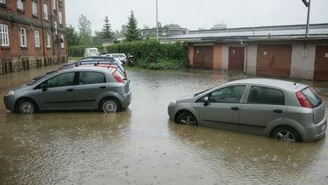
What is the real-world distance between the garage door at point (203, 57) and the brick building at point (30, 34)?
16.6 meters

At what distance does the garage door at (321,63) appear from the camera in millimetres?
21344

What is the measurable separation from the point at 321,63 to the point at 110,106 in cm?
1750

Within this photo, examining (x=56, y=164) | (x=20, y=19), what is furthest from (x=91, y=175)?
(x=20, y=19)

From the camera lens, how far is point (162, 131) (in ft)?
27.0

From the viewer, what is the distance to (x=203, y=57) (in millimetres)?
32312

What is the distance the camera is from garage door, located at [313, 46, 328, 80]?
21.3 metres

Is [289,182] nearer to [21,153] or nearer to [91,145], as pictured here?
[91,145]

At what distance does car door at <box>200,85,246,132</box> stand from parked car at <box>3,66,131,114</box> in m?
3.41

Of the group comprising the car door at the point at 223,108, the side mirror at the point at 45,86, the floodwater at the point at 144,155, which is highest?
the side mirror at the point at 45,86

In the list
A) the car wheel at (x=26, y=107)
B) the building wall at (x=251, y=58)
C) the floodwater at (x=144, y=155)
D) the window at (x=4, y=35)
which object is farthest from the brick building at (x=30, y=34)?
the building wall at (x=251, y=58)

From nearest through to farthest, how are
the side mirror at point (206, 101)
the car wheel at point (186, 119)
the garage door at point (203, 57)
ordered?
1. the side mirror at point (206, 101)
2. the car wheel at point (186, 119)
3. the garage door at point (203, 57)

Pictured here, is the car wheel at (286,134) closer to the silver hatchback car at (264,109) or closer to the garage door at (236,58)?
the silver hatchback car at (264,109)

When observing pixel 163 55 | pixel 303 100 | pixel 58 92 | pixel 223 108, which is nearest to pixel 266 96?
pixel 303 100

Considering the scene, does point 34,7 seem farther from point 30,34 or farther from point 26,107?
point 26,107
